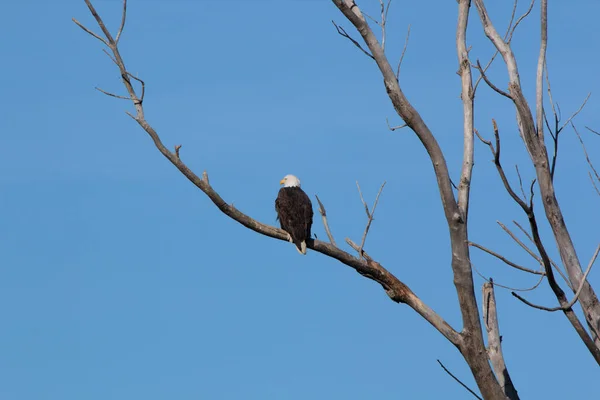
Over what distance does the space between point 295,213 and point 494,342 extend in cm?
335

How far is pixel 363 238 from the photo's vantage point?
7242mm

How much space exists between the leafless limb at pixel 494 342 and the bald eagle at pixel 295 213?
213 centimetres

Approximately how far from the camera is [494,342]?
784cm

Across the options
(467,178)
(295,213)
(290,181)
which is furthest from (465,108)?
(290,181)

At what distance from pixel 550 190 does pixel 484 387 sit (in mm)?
1658

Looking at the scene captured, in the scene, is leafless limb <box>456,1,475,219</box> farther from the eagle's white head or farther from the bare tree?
the eagle's white head

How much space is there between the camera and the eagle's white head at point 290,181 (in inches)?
485

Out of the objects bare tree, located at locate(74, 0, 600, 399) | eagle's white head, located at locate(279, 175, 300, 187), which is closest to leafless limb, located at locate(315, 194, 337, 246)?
bare tree, located at locate(74, 0, 600, 399)

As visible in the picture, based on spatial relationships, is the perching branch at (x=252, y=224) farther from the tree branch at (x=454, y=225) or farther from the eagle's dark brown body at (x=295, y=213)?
the eagle's dark brown body at (x=295, y=213)

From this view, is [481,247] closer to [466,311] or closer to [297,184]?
[466,311]

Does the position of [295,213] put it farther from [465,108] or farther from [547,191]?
[547,191]

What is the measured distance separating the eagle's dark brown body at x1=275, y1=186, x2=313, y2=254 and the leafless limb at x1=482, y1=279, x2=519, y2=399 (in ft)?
A: 7.39

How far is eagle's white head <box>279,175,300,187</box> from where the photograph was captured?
1232 cm

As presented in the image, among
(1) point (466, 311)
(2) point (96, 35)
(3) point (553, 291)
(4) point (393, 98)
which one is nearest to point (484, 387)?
(1) point (466, 311)
